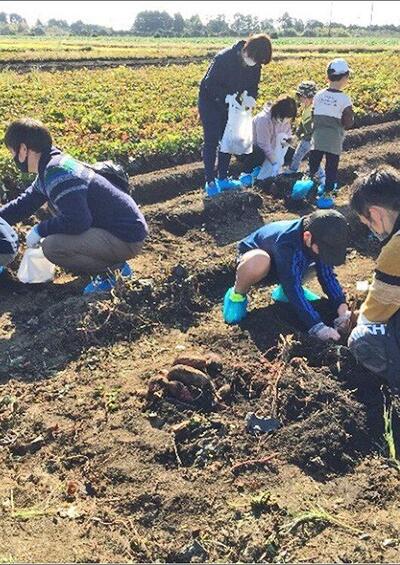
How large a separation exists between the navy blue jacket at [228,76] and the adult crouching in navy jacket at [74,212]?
7.33ft

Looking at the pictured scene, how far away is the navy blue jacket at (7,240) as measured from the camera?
5.42m

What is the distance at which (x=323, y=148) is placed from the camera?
7266 millimetres

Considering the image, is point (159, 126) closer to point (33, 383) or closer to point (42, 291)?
point (42, 291)

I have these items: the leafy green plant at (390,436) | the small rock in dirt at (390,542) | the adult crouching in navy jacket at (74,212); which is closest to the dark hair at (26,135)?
the adult crouching in navy jacket at (74,212)

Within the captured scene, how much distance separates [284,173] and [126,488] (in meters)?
5.44

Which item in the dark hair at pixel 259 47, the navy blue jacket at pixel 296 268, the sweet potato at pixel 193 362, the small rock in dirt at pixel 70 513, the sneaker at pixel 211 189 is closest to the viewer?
the small rock in dirt at pixel 70 513

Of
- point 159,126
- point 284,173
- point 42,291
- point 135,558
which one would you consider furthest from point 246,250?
point 159,126

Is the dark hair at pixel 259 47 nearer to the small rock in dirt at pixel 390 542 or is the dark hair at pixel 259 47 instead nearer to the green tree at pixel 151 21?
the small rock in dirt at pixel 390 542

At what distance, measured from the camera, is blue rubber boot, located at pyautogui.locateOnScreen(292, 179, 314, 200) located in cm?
753

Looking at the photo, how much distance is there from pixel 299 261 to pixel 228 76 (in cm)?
320

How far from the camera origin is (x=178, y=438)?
12.3 feet

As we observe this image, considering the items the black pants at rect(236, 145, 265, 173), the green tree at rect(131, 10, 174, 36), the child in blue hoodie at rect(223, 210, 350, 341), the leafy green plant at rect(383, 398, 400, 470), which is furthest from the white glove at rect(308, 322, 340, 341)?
the green tree at rect(131, 10, 174, 36)

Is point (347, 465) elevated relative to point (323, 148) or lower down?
lower down

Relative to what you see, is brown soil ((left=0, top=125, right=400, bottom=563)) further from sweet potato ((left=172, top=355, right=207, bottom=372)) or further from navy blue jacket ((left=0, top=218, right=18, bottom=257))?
navy blue jacket ((left=0, top=218, right=18, bottom=257))
